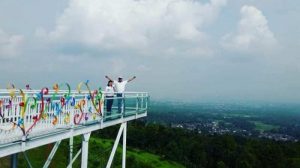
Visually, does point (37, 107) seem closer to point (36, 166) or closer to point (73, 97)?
point (73, 97)

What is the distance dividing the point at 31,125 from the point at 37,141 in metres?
0.71

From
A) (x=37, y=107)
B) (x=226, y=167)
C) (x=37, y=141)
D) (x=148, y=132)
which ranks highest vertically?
(x=37, y=107)

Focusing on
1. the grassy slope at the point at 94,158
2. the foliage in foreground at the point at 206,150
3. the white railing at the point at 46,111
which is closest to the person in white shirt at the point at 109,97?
the white railing at the point at 46,111

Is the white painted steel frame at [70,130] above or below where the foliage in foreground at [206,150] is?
above

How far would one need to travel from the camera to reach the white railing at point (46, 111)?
349 inches

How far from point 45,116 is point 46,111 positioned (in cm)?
12

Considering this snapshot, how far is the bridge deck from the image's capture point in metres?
8.89

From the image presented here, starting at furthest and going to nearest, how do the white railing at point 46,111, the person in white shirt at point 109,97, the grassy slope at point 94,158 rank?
the grassy slope at point 94,158, the person in white shirt at point 109,97, the white railing at point 46,111

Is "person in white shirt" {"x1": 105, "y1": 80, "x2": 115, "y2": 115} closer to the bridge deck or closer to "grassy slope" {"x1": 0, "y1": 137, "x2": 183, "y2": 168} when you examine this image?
the bridge deck

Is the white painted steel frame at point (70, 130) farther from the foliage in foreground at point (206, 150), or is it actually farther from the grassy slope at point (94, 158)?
the foliage in foreground at point (206, 150)

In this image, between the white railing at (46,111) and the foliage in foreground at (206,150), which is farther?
the foliage in foreground at (206,150)

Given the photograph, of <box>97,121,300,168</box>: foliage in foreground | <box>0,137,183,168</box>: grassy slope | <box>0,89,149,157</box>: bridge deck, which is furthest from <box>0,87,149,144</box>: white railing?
<box>97,121,300,168</box>: foliage in foreground

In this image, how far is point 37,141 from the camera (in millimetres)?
10148

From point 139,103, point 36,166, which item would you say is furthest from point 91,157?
point 139,103
